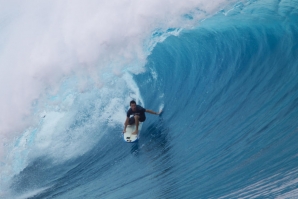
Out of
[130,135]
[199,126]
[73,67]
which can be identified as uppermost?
[73,67]

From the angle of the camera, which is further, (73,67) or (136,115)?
(73,67)

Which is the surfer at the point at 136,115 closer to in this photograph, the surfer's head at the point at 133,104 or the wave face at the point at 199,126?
the surfer's head at the point at 133,104

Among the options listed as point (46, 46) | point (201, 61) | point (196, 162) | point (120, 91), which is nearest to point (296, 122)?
point (196, 162)

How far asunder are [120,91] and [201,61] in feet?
8.36

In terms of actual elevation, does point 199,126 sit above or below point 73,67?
below

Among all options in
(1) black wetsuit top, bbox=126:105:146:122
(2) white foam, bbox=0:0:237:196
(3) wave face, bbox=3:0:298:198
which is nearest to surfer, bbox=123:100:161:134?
(1) black wetsuit top, bbox=126:105:146:122

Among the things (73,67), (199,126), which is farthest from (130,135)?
(73,67)

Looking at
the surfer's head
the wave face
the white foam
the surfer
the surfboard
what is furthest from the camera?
the white foam

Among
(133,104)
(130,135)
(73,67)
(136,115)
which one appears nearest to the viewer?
(133,104)

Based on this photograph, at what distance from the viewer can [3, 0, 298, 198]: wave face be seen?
7.86 m

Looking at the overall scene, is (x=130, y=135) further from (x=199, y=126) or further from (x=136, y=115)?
(x=199, y=126)

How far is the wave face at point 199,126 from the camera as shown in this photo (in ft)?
25.8

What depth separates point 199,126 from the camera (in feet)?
31.5

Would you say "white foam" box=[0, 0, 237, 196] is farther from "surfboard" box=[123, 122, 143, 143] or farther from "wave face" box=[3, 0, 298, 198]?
"surfboard" box=[123, 122, 143, 143]
